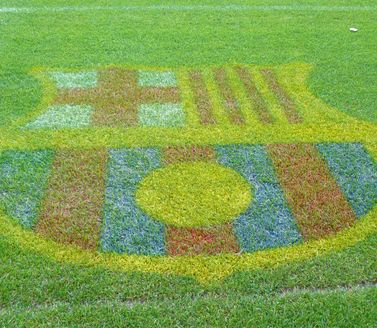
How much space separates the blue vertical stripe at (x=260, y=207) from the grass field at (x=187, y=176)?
14 mm

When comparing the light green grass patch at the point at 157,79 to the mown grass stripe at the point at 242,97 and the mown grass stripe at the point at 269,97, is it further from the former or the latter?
the mown grass stripe at the point at 269,97

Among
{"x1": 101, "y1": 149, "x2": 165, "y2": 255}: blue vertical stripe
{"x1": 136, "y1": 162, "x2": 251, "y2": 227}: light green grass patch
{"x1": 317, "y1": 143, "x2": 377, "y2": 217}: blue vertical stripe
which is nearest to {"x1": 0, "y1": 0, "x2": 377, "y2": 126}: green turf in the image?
{"x1": 317, "y1": 143, "x2": 377, "y2": 217}: blue vertical stripe

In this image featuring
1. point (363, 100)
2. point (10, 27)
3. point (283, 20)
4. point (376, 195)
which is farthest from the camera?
point (283, 20)

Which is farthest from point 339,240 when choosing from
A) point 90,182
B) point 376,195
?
point 90,182

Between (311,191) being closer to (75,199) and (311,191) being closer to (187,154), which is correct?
(187,154)

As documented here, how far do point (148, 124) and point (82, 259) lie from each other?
1904mm

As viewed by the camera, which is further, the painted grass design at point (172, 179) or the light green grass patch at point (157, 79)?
the light green grass patch at point (157, 79)

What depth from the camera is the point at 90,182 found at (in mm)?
4578

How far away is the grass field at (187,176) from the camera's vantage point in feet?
11.8

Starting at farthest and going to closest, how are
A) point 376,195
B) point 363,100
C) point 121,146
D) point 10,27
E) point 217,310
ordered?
point 10,27
point 363,100
point 121,146
point 376,195
point 217,310

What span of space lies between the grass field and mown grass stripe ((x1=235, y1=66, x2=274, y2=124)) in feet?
0.10

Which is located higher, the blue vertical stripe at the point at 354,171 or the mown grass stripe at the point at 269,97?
the mown grass stripe at the point at 269,97

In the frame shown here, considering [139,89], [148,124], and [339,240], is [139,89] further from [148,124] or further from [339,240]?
[339,240]

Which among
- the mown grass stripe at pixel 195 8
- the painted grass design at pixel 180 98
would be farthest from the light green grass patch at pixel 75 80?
the mown grass stripe at pixel 195 8
